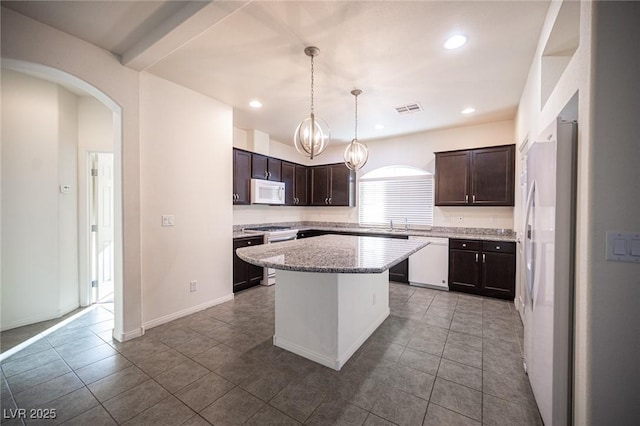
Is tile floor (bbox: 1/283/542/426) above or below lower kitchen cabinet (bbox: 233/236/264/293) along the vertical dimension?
below

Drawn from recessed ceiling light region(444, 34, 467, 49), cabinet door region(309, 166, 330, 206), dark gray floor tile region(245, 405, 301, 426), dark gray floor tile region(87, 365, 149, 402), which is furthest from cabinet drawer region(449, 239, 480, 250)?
dark gray floor tile region(87, 365, 149, 402)

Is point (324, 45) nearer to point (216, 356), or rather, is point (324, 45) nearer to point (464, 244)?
point (216, 356)

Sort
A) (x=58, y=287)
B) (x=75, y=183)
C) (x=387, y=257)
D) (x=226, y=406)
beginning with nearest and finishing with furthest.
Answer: (x=226, y=406), (x=387, y=257), (x=58, y=287), (x=75, y=183)

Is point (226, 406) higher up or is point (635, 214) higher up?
point (635, 214)

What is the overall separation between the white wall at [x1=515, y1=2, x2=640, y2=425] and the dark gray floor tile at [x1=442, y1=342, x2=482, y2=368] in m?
1.14

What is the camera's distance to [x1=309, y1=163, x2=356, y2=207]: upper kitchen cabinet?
559 cm

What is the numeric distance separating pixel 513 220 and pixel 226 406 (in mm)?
4563

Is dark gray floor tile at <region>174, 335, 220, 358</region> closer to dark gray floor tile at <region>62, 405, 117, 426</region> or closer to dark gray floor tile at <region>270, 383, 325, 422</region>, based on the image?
dark gray floor tile at <region>62, 405, 117, 426</region>

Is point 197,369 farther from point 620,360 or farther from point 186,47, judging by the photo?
point 186,47

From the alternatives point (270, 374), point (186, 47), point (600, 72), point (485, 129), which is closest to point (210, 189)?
point (186, 47)

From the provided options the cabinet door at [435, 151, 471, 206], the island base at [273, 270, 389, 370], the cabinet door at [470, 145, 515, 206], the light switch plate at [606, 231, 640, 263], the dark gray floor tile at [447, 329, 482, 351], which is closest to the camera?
the light switch plate at [606, 231, 640, 263]

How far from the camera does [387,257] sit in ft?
6.68

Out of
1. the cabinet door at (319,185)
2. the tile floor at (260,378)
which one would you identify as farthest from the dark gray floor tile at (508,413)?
the cabinet door at (319,185)

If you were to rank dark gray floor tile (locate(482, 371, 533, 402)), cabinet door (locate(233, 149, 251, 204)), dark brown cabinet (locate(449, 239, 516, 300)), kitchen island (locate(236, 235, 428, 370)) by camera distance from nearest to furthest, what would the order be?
dark gray floor tile (locate(482, 371, 533, 402)) < kitchen island (locate(236, 235, 428, 370)) < dark brown cabinet (locate(449, 239, 516, 300)) < cabinet door (locate(233, 149, 251, 204))
